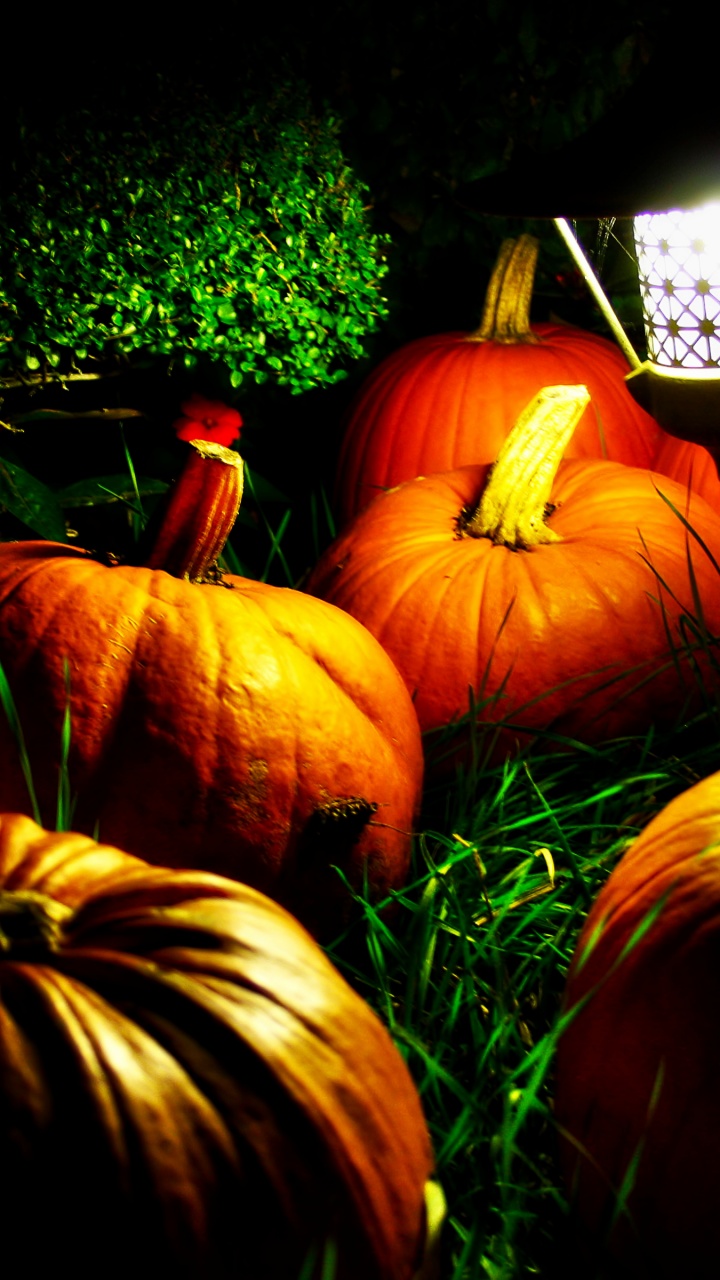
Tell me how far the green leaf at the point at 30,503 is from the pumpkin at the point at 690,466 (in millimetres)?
1377

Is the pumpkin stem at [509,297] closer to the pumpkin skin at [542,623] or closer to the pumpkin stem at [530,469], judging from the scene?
the pumpkin stem at [530,469]

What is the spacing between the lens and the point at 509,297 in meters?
2.61

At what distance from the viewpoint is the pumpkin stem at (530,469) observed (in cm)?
187

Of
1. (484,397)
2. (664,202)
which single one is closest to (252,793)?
(664,202)

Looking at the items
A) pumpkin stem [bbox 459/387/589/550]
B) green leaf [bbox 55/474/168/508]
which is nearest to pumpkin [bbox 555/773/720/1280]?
pumpkin stem [bbox 459/387/589/550]

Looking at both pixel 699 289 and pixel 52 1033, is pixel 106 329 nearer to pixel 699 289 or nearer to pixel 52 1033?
pixel 699 289

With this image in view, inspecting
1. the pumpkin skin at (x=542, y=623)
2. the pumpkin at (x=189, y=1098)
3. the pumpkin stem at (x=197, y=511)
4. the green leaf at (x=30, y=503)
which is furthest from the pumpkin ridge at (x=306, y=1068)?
the green leaf at (x=30, y=503)

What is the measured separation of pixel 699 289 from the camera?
1.51 m

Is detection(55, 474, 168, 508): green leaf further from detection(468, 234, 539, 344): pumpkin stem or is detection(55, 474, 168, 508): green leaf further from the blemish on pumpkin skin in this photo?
the blemish on pumpkin skin

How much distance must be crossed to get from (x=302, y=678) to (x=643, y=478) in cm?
92

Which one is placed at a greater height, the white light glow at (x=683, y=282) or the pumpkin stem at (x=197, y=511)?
the white light glow at (x=683, y=282)

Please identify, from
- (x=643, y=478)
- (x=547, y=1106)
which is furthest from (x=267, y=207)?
(x=547, y=1106)

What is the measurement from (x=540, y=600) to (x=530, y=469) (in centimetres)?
25

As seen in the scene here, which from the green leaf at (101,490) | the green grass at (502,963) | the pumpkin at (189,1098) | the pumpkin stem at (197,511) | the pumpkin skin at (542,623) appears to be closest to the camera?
the pumpkin at (189,1098)
